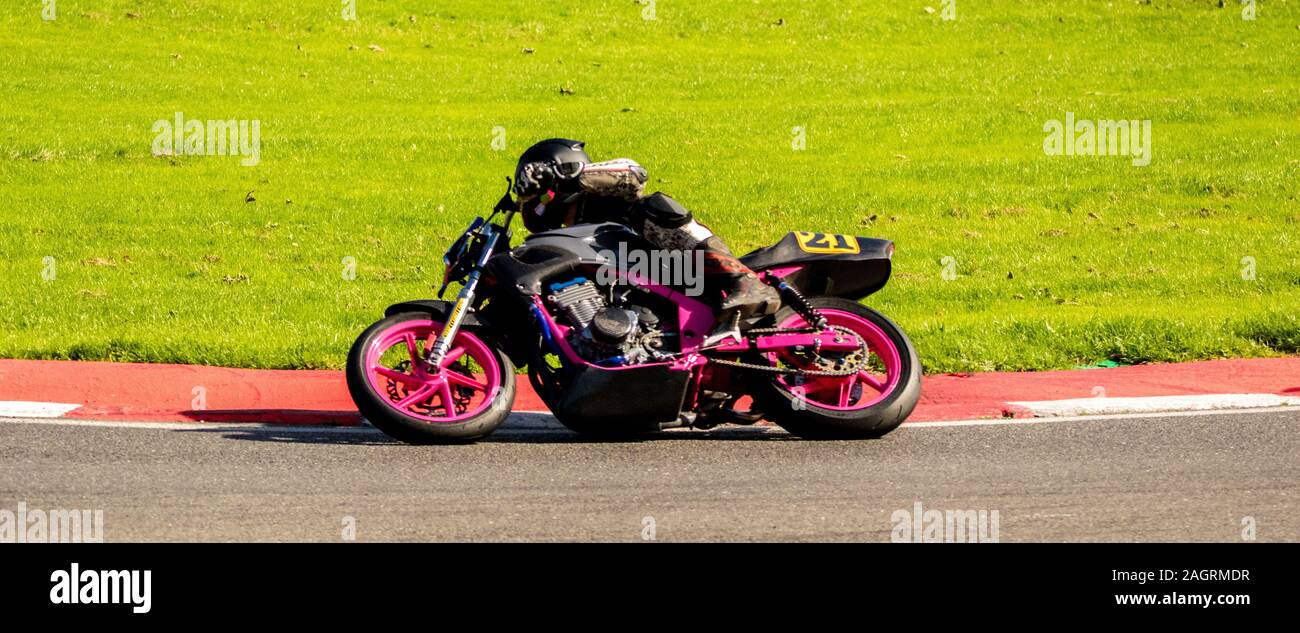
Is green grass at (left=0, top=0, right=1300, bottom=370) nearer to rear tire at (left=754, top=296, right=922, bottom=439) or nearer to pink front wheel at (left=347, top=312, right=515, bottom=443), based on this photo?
rear tire at (left=754, top=296, right=922, bottom=439)

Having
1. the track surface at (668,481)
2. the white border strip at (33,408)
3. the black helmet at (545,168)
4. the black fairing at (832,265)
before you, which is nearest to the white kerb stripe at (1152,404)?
the track surface at (668,481)

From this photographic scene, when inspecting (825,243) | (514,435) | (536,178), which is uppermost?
(536,178)

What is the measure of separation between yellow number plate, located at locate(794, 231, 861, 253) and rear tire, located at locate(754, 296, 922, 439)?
0.28 meters

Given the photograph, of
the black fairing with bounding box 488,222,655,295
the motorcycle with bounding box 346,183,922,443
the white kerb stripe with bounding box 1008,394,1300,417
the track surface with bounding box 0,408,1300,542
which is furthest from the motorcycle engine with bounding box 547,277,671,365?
the white kerb stripe with bounding box 1008,394,1300,417

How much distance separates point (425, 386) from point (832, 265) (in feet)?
7.39

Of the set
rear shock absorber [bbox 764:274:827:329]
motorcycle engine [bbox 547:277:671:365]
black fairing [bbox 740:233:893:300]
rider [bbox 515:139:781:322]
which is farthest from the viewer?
black fairing [bbox 740:233:893:300]

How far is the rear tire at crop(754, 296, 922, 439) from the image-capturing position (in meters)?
8.54

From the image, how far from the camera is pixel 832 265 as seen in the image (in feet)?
28.6

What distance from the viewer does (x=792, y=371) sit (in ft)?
27.8

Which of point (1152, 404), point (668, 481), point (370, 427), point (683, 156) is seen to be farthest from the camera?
point (683, 156)

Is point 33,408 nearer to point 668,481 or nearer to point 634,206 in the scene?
point 634,206

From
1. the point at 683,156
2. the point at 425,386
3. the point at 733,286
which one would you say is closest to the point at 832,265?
the point at 733,286

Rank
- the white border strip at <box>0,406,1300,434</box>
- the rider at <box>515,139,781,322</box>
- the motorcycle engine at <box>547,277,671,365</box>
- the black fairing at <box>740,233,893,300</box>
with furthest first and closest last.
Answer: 1. the white border strip at <box>0,406,1300,434</box>
2. the black fairing at <box>740,233,893,300</box>
3. the rider at <box>515,139,781,322</box>
4. the motorcycle engine at <box>547,277,671,365</box>

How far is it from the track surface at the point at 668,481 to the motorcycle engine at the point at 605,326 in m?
0.51
